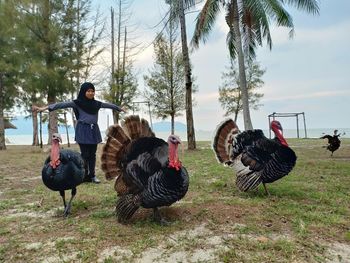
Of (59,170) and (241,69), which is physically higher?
(241,69)

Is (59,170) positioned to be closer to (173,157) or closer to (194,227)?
(173,157)

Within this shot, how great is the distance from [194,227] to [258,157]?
196 cm

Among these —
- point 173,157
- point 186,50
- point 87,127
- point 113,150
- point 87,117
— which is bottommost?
point 173,157

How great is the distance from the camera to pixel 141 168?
15.0 ft

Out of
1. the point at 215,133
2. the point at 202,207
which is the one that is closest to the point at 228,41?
the point at 215,133

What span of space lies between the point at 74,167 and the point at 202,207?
6.24 ft

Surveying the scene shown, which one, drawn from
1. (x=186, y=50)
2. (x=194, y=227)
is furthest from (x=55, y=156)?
(x=186, y=50)

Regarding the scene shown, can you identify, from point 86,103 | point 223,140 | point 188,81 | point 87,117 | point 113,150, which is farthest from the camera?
point 188,81

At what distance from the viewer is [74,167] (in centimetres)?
497

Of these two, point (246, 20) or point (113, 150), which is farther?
point (246, 20)

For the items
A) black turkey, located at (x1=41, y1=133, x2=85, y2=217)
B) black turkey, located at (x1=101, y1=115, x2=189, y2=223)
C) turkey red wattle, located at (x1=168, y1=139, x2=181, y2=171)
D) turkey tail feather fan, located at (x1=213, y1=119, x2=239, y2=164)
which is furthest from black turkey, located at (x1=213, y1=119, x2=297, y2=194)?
black turkey, located at (x1=41, y1=133, x2=85, y2=217)

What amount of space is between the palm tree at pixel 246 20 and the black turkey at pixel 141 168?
10.3 m

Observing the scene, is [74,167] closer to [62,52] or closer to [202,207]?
[202,207]

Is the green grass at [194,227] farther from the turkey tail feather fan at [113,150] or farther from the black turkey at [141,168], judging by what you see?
the turkey tail feather fan at [113,150]
